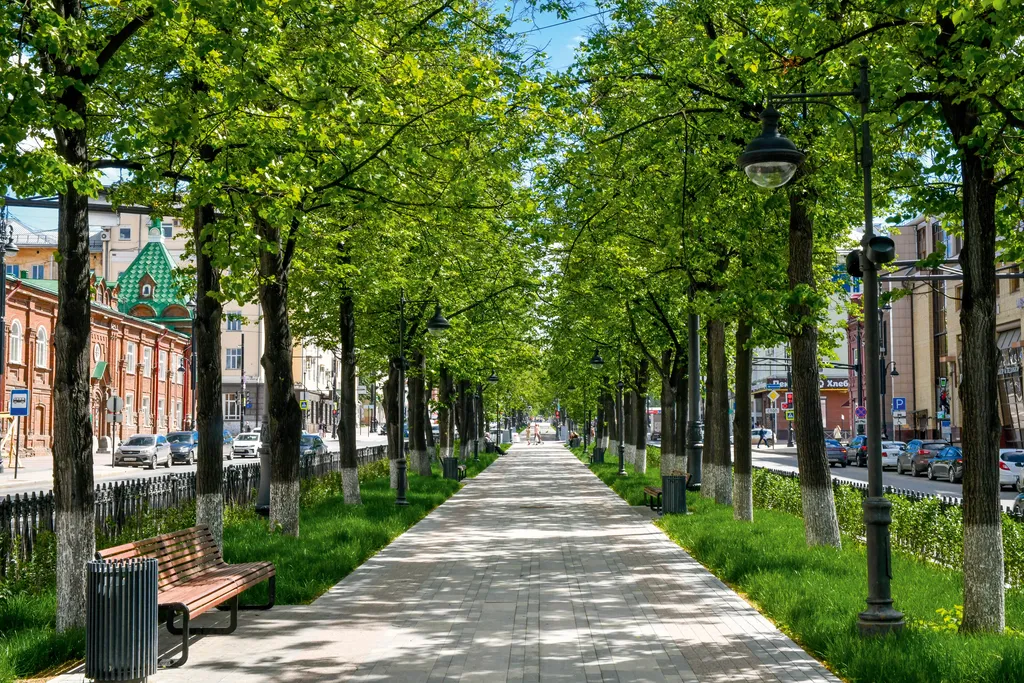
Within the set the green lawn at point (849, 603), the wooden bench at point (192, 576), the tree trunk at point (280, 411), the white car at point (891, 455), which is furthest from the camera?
the white car at point (891, 455)

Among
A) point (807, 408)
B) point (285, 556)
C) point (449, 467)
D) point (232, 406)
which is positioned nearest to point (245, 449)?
point (449, 467)

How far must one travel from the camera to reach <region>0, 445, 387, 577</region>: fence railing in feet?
38.3

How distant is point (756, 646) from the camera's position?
923cm

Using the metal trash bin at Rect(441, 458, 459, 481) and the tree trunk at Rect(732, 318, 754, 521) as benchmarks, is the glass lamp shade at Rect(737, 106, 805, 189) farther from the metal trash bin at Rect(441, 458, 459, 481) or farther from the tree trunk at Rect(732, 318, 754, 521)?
the metal trash bin at Rect(441, 458, 459, 481)

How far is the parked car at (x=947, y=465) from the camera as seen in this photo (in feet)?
133

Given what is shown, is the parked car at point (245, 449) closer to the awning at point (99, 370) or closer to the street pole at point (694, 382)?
the awning at point (99, 370)

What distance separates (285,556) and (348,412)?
405 inches

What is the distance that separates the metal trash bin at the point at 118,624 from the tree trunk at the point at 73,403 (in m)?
2.02

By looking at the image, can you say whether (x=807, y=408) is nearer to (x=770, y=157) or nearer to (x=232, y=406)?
(x=770, y=157)

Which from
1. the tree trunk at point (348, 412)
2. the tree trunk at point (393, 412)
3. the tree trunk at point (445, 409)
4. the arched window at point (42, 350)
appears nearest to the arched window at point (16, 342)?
the arched window at point (42, 350)

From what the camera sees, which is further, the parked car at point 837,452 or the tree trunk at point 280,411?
the parked car at point 837,452

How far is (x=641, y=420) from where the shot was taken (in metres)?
40.2

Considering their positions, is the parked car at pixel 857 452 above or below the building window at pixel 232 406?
below

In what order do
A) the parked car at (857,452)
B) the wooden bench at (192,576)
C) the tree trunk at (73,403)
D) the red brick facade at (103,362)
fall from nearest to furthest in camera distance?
the wooden bench at (192,576) → the tree trunk at (73,403) → the parked car at (857,452) → the red brick facade at (103,362)
